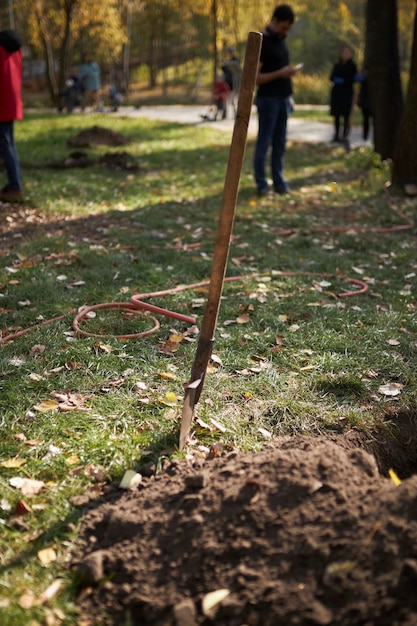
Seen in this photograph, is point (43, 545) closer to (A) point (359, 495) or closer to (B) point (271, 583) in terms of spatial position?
(B) point (271, 583)

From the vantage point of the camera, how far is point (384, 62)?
990 centimetres

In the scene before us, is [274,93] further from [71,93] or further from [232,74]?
[71,93]

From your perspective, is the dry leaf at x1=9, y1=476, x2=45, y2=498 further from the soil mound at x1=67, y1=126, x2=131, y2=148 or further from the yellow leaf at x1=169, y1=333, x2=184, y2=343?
the soil mound at x1=67, y1=126, x2=131, y2=148

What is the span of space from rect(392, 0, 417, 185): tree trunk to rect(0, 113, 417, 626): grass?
2.37 feet

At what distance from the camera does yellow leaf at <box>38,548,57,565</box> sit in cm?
222

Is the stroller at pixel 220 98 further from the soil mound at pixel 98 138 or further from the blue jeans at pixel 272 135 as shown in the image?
the blue jeans at pixel 272 135

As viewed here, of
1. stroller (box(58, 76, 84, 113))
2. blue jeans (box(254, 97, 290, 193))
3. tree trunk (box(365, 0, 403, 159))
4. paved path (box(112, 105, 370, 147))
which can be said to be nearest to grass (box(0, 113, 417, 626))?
blue jeans (box(254, 97, 290, 193))

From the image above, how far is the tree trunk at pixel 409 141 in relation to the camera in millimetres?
8250

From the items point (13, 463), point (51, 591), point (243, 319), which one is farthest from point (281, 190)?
point (51, 591)

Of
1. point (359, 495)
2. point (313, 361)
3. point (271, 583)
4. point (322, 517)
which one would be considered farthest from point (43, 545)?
point (313, 361)

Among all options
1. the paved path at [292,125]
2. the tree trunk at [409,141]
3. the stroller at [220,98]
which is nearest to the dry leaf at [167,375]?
the tree trunk at [409,141]

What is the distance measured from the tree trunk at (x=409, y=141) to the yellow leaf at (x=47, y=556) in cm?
774

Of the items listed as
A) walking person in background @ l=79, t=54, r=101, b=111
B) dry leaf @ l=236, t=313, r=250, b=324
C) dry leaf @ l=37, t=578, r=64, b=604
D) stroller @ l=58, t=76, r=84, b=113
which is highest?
walking person in background @ l=79, t=54, r=101, b=111

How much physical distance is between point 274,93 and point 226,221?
5581mm
